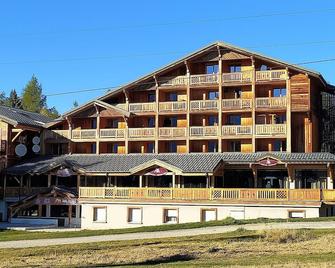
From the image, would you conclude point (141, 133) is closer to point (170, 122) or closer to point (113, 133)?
point (113, 133)

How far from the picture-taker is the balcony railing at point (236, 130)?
48812 mm

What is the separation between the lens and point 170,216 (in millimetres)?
43219

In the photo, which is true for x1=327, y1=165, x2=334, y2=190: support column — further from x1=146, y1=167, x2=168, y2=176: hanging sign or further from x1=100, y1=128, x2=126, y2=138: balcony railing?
x1=100, y1=128, x2=126, y2=138: balcony railing

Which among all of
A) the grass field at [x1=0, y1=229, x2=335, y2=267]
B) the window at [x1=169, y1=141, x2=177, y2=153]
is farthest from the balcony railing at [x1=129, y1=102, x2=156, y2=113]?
the grass field at [x1=0, y1=229, x2=335, y2=267]

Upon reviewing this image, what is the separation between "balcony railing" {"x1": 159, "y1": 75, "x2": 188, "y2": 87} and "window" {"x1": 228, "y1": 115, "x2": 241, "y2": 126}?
17.0 feet

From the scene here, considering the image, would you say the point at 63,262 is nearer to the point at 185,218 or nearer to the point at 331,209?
the point at 185,218

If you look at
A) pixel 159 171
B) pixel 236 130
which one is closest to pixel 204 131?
pixel 236 130

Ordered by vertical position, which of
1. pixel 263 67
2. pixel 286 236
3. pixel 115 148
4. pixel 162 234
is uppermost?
pixel 263 67

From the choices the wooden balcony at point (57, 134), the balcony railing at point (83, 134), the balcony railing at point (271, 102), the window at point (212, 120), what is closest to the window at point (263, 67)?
the balcony railing at point (271, 102)

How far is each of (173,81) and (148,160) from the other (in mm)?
8110

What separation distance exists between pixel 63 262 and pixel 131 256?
2645 mm

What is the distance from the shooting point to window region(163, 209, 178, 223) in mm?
43000

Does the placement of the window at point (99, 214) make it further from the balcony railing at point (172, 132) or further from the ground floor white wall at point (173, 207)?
the balcony railing at point (172, 132)

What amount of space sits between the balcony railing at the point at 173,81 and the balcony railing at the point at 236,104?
4311mm
